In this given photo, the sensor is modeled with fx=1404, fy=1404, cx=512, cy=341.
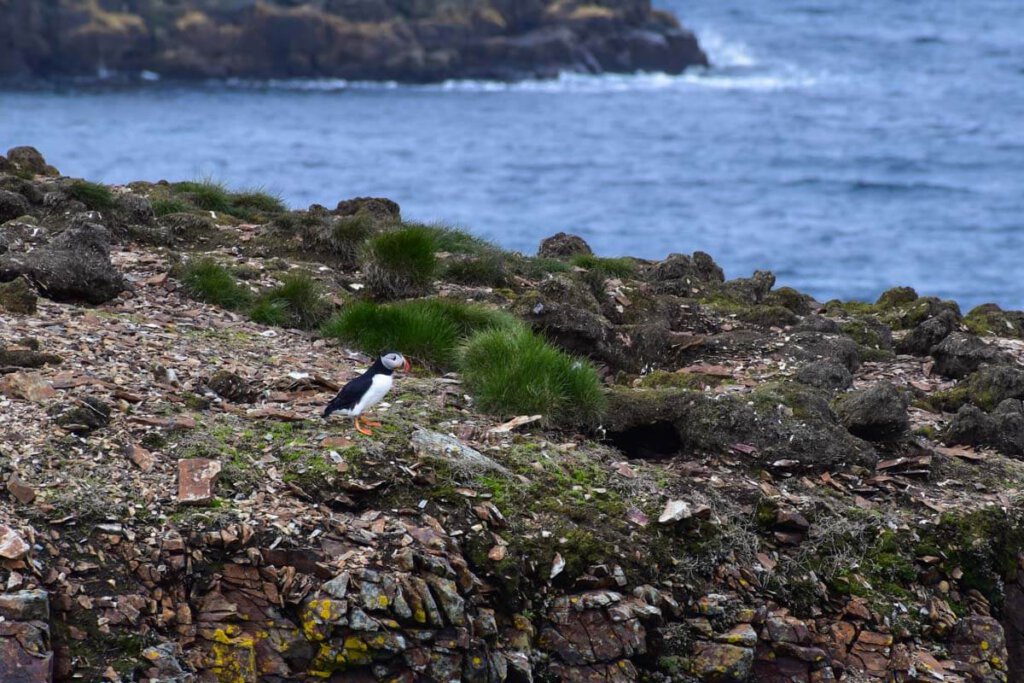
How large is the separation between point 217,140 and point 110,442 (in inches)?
Result: 2974

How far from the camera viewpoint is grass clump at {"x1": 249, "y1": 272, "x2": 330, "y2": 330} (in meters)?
12.0

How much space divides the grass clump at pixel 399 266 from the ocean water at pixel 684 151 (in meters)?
13.4

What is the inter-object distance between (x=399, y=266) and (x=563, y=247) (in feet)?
11.2

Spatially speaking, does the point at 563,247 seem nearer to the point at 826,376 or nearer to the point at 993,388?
the point at 826,376

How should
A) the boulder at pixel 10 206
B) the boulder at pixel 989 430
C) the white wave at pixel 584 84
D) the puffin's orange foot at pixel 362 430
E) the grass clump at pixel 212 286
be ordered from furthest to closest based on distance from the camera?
the white wave at pixel 584 84, the boulder at pixel 10 206, the grass clump at pixel 212 286, the boulder at pixel 989 430, the puffin's orange foot at pixel 362 430

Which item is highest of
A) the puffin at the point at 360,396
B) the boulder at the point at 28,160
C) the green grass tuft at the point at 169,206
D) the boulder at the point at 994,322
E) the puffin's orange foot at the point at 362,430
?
the puffin at the point at 360,396

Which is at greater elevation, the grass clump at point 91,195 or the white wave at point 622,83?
the grass clump at point 91,195

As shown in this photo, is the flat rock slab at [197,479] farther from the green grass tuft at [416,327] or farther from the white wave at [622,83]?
the white wave at [622,83]

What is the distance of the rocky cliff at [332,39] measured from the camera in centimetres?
10838

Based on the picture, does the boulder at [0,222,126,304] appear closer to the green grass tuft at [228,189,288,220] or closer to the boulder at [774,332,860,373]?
the green grass tuft at [228,189,288,220]

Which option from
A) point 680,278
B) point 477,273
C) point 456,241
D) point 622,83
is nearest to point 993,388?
point 680,278

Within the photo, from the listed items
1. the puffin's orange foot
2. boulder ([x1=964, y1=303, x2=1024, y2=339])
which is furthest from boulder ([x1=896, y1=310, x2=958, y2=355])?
the puffin's orange foot

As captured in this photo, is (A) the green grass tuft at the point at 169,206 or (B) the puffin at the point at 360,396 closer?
(B) the puffin at the point at 360,396

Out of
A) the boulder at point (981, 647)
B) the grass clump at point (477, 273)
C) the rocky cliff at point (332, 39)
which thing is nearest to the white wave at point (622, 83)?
the rocky cliff at point (332, 39)
